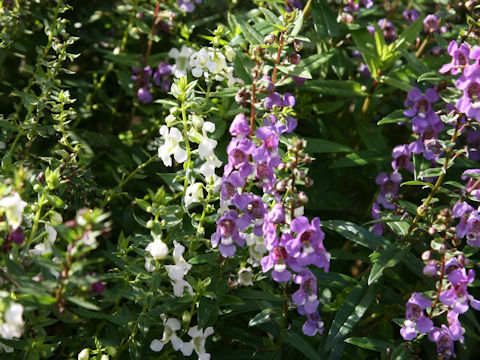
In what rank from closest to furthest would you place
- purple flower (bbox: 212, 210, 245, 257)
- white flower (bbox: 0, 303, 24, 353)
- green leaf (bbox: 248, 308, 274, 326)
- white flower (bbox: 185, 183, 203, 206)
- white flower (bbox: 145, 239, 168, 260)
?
white flower (bbox: 0, 303, 24, 353) → white flower (bbox: 145, 239, 168, 260) → purple flower (bbox: 212, 210, 245, 257) → white flower (bbox: 185, 183, 203, 206) → green leaf (bbox: 248, 308, 274, 326)

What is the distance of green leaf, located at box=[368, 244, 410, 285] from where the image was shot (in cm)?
223

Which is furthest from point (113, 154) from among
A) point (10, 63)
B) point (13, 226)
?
point (13, 226)

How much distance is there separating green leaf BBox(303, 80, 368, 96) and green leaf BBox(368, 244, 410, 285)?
838 millimetres

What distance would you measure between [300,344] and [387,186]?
34.7 inches

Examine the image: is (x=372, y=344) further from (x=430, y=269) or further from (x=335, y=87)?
(x=335, y=87)

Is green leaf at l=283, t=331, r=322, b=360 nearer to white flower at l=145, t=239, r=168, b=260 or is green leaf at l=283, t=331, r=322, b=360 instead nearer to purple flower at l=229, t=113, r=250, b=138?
white flower at l=145, t=239, r=168, b=260

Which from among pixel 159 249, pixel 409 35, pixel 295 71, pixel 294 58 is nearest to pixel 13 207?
pixel 159 249

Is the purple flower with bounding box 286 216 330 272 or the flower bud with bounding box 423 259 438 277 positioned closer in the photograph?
the purple flower with bounding box 286 216 330 272

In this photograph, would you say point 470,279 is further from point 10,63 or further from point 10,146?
point 10,63

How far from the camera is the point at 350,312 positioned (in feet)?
7.78

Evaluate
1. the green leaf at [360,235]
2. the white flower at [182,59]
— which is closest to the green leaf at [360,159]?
the green leaf at [360,235]

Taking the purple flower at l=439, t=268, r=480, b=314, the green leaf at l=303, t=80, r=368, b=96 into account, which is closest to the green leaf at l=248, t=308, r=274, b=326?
the purple flower at l=439, t=268, r=480, b=314

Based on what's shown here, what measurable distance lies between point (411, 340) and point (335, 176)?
100 cm

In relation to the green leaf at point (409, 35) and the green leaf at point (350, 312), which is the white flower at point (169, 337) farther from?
the green leaf at point (409, 35)
